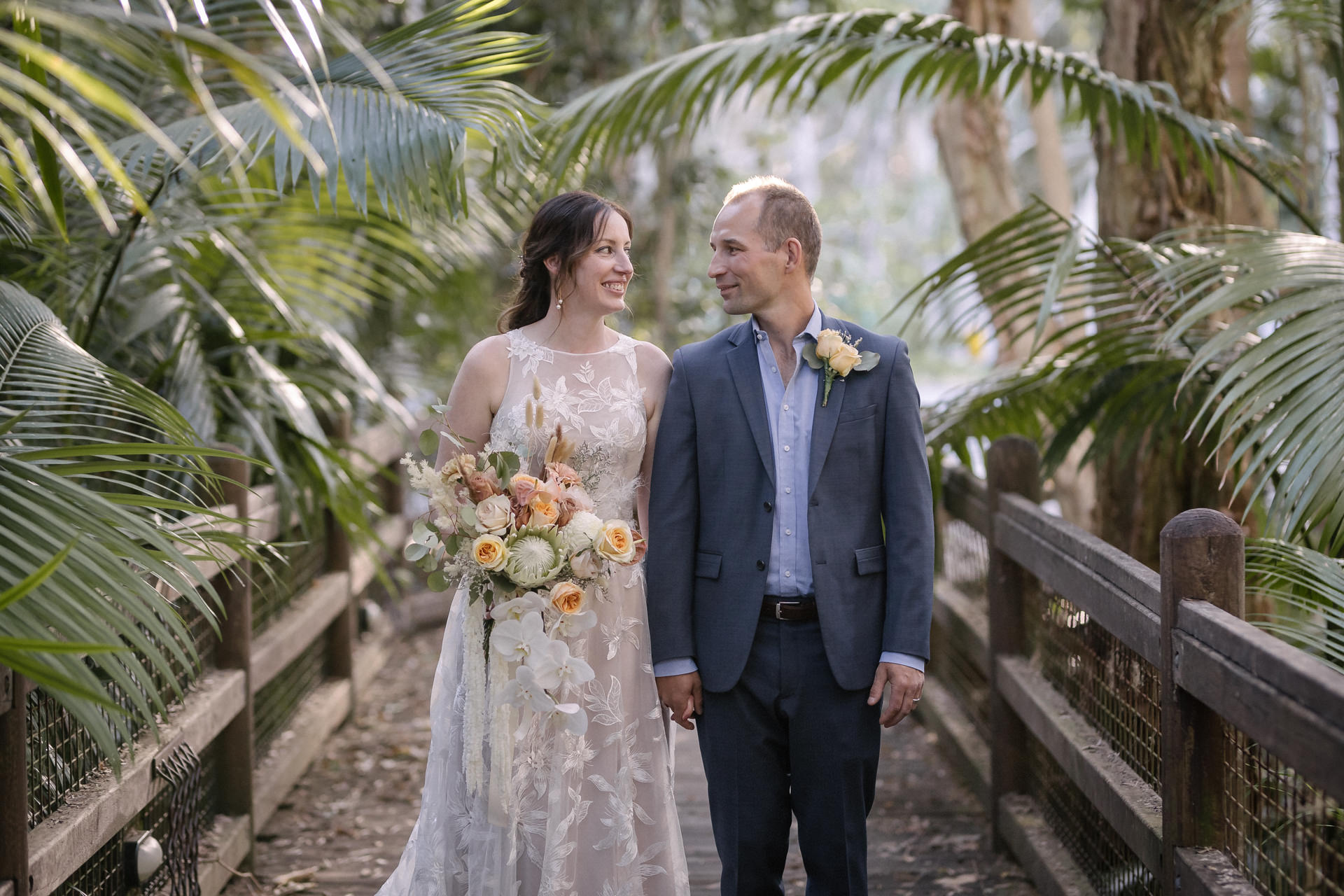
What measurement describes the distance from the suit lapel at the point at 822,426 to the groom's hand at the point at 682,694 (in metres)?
0.50

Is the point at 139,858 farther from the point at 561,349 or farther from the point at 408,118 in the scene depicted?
the point at 408,118

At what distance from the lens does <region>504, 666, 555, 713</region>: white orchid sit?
2.58m

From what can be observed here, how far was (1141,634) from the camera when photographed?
8.33 feet

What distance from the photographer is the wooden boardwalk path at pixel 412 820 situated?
3.70 metres

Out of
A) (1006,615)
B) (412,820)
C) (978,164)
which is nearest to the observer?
(1006,615)

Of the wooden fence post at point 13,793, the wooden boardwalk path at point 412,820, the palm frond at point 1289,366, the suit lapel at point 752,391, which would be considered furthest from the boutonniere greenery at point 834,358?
the wooden boardwalk path at point 412,820

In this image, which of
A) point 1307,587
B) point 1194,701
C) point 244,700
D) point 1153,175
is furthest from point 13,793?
point 1153,175

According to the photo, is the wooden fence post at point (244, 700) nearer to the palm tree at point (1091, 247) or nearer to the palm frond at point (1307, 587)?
the palm tree at point (1091, 247)

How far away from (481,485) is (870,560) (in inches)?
34.2

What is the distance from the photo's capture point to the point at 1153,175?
4.18m

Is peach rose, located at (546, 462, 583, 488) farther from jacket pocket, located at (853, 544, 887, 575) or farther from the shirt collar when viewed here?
jacket pocket, located at (853, 544, 887, 575)

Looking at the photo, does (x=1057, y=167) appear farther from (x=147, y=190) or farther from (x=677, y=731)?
(x=147, y=190)

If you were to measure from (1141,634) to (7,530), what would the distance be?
7.09 feet

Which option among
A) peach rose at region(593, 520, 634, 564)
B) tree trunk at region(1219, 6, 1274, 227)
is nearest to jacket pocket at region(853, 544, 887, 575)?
peach rose at region(593, 520, 634, 564)
